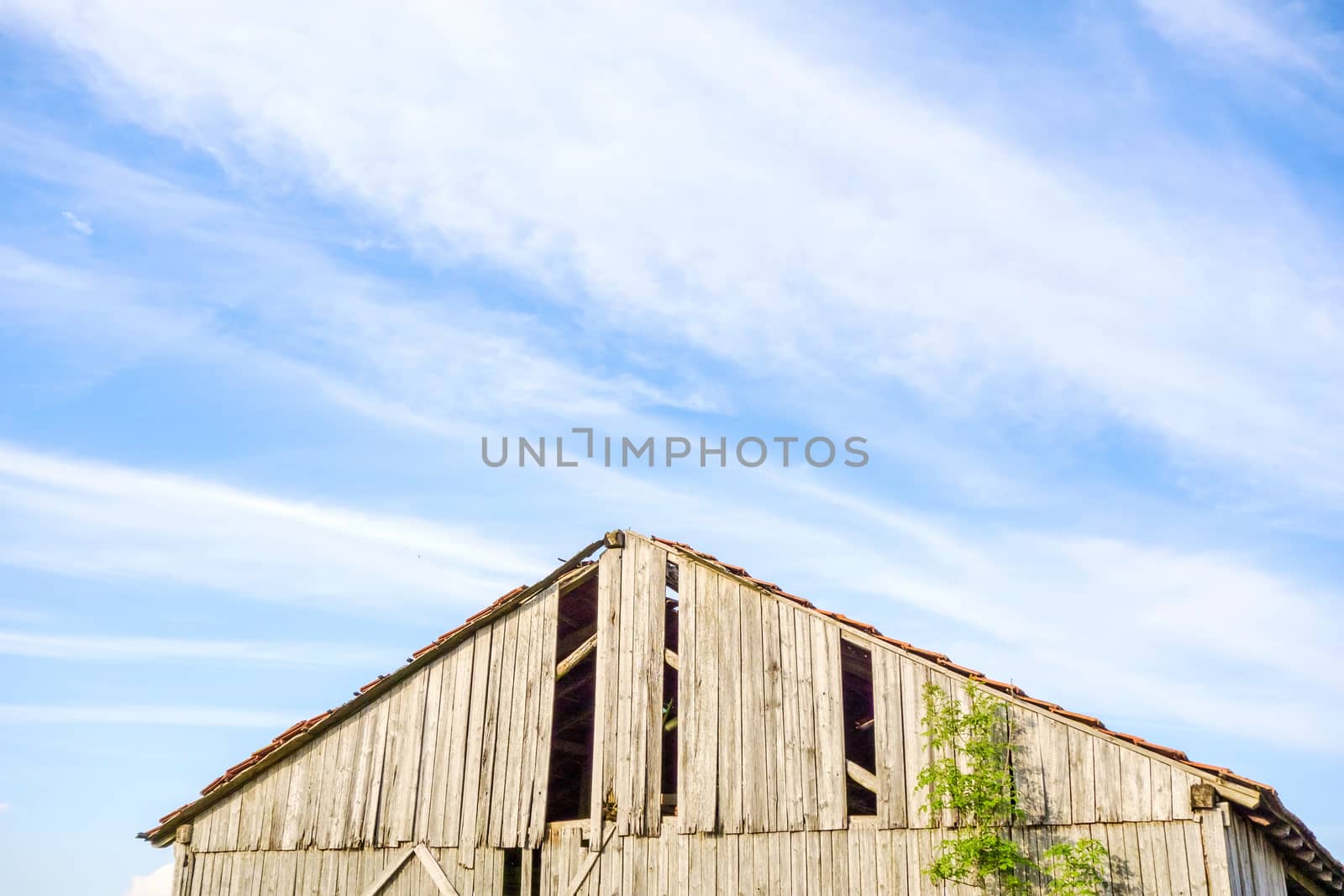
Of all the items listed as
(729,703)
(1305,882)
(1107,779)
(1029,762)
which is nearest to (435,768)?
(729,703)

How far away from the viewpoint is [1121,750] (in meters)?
11.3

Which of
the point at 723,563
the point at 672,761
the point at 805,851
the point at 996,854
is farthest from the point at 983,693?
the point at 672,761

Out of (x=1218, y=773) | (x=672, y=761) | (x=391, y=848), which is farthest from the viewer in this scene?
(x=672, y=761)

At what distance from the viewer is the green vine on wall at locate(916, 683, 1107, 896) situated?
11.2 m

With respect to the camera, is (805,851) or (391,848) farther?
(391,848)

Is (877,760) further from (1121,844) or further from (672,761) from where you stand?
(672,761)

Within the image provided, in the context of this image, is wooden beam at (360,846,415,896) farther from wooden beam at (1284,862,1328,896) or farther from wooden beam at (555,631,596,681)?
wooden beam at (1284,862,1328,896)

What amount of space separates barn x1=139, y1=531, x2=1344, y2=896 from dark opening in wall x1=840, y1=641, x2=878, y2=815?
0.14 ft

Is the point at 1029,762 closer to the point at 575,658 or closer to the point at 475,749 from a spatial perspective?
the point at 575,658

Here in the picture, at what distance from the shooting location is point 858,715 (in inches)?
650

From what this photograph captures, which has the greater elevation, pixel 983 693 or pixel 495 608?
pixel 495 608

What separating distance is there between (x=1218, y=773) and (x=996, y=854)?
232cm

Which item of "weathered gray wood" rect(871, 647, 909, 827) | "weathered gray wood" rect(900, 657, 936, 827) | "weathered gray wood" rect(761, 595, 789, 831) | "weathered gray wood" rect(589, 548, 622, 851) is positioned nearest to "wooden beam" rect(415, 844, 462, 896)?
"weathered gray wood" rect(589, 548, 622, 851)

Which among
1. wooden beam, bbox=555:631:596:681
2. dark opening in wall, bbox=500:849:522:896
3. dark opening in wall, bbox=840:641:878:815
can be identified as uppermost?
wooden beam, bbox=555:631:596:681
